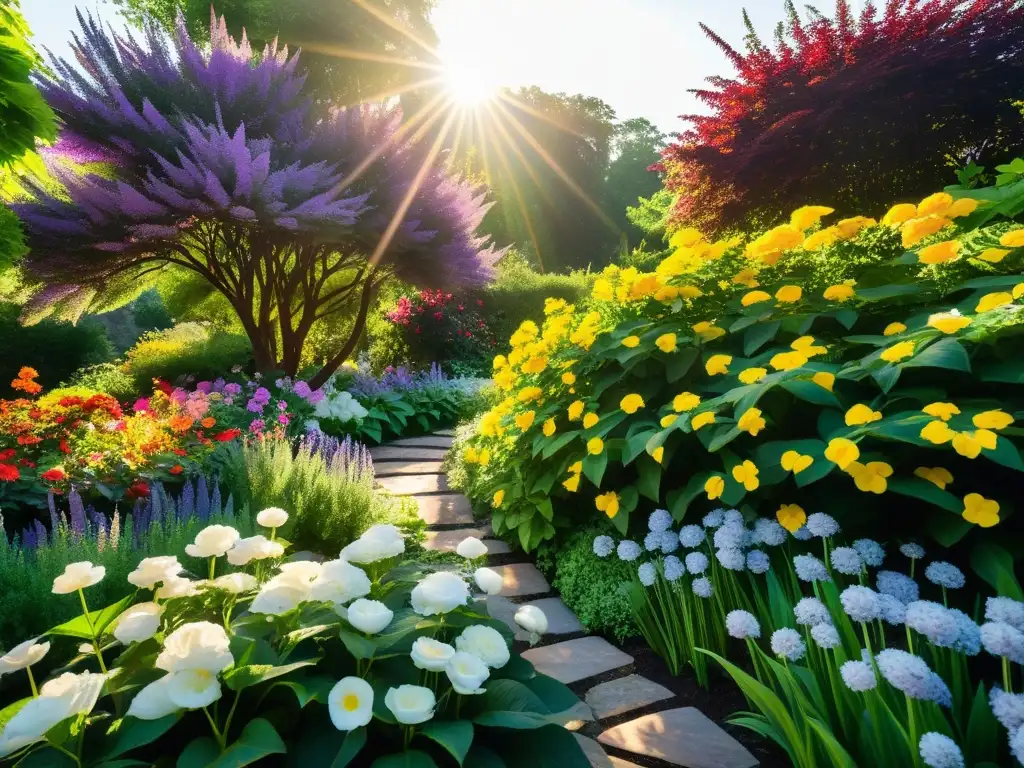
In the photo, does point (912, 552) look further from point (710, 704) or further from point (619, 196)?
point (619, 196)

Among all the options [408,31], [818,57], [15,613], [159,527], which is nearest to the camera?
[15,613]

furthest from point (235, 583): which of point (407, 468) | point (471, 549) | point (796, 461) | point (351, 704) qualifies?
point (407, 468)

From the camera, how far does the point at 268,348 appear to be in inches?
247

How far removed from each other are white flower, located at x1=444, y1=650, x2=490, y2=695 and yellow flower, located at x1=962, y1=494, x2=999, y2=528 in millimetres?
1227

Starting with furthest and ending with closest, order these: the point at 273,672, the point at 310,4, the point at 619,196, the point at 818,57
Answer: the point at 619,196, the point at 310,4, the point at 818,57, the point at 273,672

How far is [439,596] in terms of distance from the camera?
51.3 inches

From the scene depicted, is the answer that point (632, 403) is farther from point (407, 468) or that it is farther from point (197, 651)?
point (407, 468)

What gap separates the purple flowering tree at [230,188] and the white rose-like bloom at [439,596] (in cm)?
387

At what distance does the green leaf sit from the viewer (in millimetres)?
1066

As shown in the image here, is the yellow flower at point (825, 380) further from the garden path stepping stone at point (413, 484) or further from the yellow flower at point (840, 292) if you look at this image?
the garden path stepping stone at point (413, 484)

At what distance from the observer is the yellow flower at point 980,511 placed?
1.40 metres

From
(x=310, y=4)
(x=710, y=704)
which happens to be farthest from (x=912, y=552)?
(x=310, y=4)

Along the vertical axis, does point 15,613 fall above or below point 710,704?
above

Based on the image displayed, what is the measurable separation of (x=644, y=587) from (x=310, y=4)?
56.7 ft
